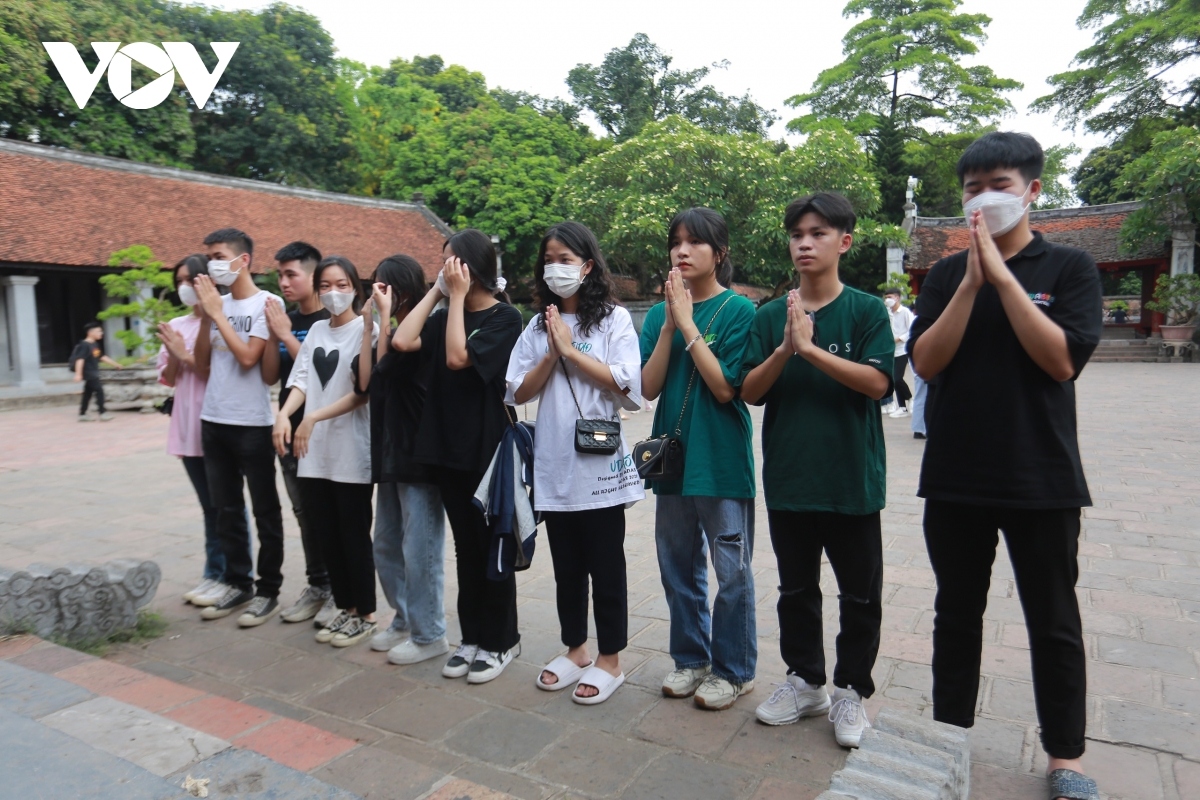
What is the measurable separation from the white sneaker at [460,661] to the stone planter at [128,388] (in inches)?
547

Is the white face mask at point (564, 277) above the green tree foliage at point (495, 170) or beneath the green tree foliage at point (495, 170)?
beneath

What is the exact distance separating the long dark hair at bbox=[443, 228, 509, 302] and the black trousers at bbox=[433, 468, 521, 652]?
0.80 meters

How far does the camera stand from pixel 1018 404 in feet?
7.55

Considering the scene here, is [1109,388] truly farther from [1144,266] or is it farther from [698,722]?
[698,722]

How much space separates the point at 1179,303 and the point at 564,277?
942 inches

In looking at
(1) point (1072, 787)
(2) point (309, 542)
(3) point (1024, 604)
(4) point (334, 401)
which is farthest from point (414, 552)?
(1) point (1072, 787)

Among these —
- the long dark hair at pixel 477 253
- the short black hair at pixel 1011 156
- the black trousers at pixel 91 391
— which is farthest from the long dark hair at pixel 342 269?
the black trousers at pixel 91 391

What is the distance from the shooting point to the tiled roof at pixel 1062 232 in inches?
1034

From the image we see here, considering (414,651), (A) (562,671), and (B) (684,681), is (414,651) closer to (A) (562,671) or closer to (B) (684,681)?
(A) (562,671)

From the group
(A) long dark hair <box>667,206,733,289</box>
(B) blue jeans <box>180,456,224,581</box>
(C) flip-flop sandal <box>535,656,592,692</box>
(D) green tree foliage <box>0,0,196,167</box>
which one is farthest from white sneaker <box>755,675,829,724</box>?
A: (D) green tree foliage <box>0,0,196,167</box>

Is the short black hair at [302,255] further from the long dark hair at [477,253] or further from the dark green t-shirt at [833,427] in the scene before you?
the dark green t-shirt at [833,427]

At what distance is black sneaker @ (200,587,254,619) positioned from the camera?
4207 millimetres

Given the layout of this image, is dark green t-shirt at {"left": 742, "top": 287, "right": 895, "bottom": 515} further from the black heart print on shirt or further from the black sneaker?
the black sneaker

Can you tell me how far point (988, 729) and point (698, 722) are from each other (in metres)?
0.97
